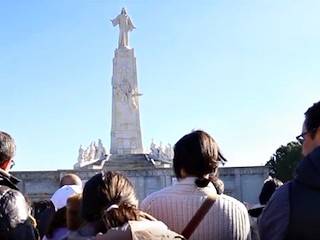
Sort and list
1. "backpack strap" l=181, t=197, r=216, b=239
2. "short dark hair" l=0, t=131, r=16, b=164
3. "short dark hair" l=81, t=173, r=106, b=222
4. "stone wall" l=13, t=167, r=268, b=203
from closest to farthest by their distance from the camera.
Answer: "short dark hair" l=81, t=173, r=106, b=222 → "backpack strap" l=181, t=197, r=216, b=239 → "short dark hair" l=0, t=131, r=16, b=164 → "stone wall" l=13, t=167, r=268, b=203

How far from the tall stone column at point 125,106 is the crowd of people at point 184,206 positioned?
3709cm

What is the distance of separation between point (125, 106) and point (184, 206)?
39286 mm

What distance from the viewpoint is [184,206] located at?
178 inches

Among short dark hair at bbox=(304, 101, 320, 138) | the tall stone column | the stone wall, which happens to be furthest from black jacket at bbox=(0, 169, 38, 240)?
the tall stone column

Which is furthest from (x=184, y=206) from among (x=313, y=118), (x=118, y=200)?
(x=313, y=118)

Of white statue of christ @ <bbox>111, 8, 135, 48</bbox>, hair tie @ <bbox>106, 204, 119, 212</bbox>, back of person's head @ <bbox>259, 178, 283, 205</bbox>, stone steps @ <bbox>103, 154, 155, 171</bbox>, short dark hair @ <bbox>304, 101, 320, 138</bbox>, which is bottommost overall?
stone steps @ <bbox>103, 154, 155, 171</bbox>

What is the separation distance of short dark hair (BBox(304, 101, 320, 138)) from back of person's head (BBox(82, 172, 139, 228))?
116cm

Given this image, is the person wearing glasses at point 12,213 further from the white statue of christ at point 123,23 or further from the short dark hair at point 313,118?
the white statue of christ at point 123,23

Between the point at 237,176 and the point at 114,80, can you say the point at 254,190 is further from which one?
the point at 114,80

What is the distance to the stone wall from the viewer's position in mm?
33875

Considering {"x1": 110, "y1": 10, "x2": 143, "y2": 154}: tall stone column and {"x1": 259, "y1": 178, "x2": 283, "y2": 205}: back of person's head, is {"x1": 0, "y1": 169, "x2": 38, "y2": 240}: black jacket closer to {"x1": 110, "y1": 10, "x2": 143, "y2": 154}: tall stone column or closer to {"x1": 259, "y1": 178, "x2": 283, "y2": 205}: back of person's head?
{"x1": 259, "y1": 178, "x2": 283, "y2": 205}: back of person's head

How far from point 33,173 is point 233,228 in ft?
101

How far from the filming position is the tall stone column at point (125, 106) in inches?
1677

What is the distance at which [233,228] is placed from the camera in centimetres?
459
